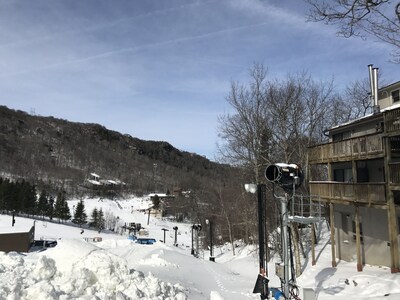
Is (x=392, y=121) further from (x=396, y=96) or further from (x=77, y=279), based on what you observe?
(x=77, y=279)

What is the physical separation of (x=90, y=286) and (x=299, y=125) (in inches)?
819

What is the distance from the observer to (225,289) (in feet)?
56.3

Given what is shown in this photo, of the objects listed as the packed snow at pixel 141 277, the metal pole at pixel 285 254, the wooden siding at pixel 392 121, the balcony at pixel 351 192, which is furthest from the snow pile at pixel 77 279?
the wooden siding at pixel 392 121

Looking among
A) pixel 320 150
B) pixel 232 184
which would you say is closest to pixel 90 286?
pixel 320 150

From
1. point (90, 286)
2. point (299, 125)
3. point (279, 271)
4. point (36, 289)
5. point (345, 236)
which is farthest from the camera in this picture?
point (299, 125)

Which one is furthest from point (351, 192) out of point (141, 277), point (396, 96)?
point (141, 277)

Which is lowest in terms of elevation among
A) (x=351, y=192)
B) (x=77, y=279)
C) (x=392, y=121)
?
(x=77, y=279)

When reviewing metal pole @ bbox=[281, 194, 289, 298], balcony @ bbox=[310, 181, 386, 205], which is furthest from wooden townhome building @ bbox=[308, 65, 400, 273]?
metal pole @ bbox=[281, 194, 289, 298]

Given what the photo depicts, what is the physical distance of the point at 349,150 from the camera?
2002 cm

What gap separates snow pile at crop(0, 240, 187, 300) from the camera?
9.20m

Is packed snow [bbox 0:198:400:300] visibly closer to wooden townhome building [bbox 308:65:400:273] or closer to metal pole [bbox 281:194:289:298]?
metal pole [bbox 281:194:289:298]

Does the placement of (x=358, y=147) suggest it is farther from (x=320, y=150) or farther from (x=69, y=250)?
(x=69, y=250)

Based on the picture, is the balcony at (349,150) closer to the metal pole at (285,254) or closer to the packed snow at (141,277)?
the packed snow at (141,277)

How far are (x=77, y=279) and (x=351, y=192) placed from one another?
550 inches
